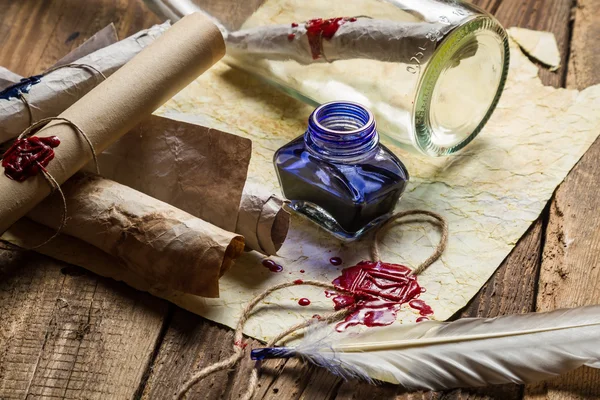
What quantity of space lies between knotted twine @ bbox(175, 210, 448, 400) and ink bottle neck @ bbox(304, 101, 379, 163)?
16 centimetres

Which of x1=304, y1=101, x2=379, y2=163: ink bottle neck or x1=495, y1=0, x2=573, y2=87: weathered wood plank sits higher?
x1=495, y1=0, x2=573, y2=87: weathered wood plank

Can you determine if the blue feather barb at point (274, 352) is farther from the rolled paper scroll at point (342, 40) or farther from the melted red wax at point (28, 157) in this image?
the rolled paper scroll at point (342, 40)

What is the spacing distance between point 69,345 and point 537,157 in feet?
3.24

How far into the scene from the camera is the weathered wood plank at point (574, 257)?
1.13 metres

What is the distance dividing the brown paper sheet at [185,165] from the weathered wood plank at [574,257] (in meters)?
0.57

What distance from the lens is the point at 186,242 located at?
49.4 inches

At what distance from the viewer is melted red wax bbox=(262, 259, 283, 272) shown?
4.45ft

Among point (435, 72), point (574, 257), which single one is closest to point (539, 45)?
point (435, 72)

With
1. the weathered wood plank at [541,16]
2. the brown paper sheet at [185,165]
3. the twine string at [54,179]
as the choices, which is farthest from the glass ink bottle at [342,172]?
the weathered wood plank at [541,16]

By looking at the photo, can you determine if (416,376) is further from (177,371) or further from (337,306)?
(177,371)

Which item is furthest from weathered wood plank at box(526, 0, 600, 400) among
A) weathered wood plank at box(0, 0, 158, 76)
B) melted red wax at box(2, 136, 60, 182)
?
weathered wood plank at box(0, 0, 158, 76)

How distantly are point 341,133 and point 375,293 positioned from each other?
28 centimetres

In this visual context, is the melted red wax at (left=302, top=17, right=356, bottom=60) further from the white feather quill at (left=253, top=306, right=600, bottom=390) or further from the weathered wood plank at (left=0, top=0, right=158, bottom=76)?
the white feather quill at (left=253, top=306, right=600, bottom=390)

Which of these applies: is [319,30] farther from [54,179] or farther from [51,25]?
[51,25]
